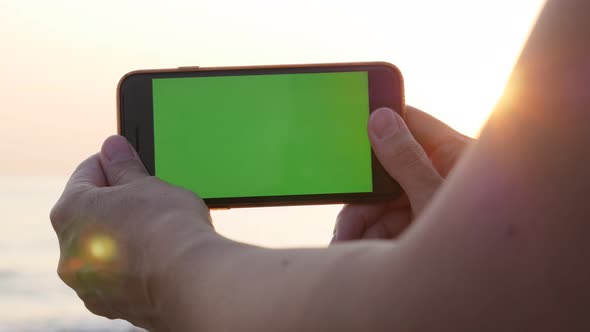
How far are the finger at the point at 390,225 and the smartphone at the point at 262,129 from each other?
84mm

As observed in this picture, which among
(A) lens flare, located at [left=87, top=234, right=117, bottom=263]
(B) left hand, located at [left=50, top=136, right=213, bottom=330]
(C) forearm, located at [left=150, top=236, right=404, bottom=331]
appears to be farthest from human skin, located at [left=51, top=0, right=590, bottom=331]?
(A) lens flare, located at [left=87, top=234, right=117, bottom=263]

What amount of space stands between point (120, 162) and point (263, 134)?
39cm

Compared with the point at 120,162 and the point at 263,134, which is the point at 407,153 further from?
the point at 120,162

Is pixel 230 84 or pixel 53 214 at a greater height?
pixel 230 84

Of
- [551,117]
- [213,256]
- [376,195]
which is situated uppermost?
[551,117]

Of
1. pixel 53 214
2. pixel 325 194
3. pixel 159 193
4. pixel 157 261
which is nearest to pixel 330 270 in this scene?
pixel 157 261

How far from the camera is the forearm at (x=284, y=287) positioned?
0.80m

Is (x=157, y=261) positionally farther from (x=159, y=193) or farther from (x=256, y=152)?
(x=256, y=152)

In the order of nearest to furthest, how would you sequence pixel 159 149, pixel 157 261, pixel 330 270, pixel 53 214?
1. pixel 330 270
2. pixel 157 261
3. pixel 53 214
4. pixel 159 149

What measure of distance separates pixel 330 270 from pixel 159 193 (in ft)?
Result: 2.44

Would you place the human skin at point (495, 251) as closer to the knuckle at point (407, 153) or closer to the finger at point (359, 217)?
the knuckle at point (407, 153)

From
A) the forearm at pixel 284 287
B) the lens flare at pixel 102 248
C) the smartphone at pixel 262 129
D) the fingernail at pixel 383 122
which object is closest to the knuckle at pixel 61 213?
the lens flare at pixel 102 248

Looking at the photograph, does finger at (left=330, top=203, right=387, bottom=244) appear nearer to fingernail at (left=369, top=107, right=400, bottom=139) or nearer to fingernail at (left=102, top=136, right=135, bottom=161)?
fingernail at (left=369, top=107, right=400, bottom=139)

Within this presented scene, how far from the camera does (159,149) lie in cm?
207
